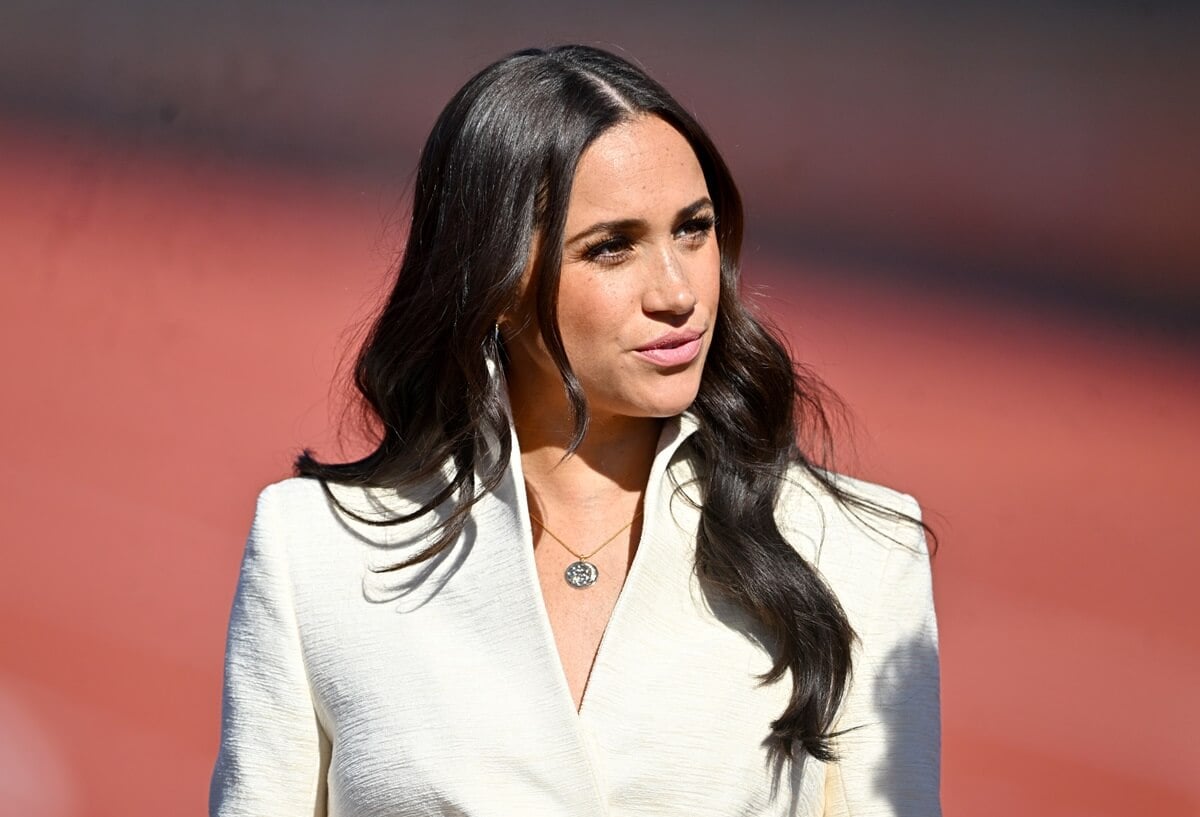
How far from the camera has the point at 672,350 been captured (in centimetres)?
206

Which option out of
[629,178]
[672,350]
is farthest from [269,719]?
[629,178]

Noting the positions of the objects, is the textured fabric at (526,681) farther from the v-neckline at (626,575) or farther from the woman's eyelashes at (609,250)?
the woman's eyelashes at (609,250)

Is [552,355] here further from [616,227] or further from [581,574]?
Result: [581,574]

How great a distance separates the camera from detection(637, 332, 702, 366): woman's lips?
2.06m

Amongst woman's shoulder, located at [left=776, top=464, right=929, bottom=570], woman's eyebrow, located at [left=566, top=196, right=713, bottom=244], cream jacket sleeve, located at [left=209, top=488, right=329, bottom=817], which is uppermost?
woman's eyebrow, located at [left=566, top=196, right=713, bottom=244]

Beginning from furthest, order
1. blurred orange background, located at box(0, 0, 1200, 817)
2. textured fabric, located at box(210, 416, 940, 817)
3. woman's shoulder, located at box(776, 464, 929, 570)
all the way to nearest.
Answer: blurred orange background, located at box(0, 0, 1200, 817) < woman's shoulder, located at box(776, 464, 929, 570) < textured fabric, located at box(210, 416, 940, 817)

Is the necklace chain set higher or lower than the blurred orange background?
lower

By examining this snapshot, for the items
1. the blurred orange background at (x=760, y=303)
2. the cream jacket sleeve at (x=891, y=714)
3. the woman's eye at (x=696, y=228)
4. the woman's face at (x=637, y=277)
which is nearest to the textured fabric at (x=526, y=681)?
the cream jacket sleeve at (x=891, y=714)

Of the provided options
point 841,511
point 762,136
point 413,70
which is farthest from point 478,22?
point 841,511

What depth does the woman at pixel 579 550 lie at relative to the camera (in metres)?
2.04

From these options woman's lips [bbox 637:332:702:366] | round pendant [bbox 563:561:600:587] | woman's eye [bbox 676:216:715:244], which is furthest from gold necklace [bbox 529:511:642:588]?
woman's eye [bbox 676:216:715:244]

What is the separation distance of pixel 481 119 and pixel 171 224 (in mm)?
1729

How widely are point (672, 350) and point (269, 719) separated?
2.29 feet

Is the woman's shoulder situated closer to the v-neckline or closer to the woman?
the woman
